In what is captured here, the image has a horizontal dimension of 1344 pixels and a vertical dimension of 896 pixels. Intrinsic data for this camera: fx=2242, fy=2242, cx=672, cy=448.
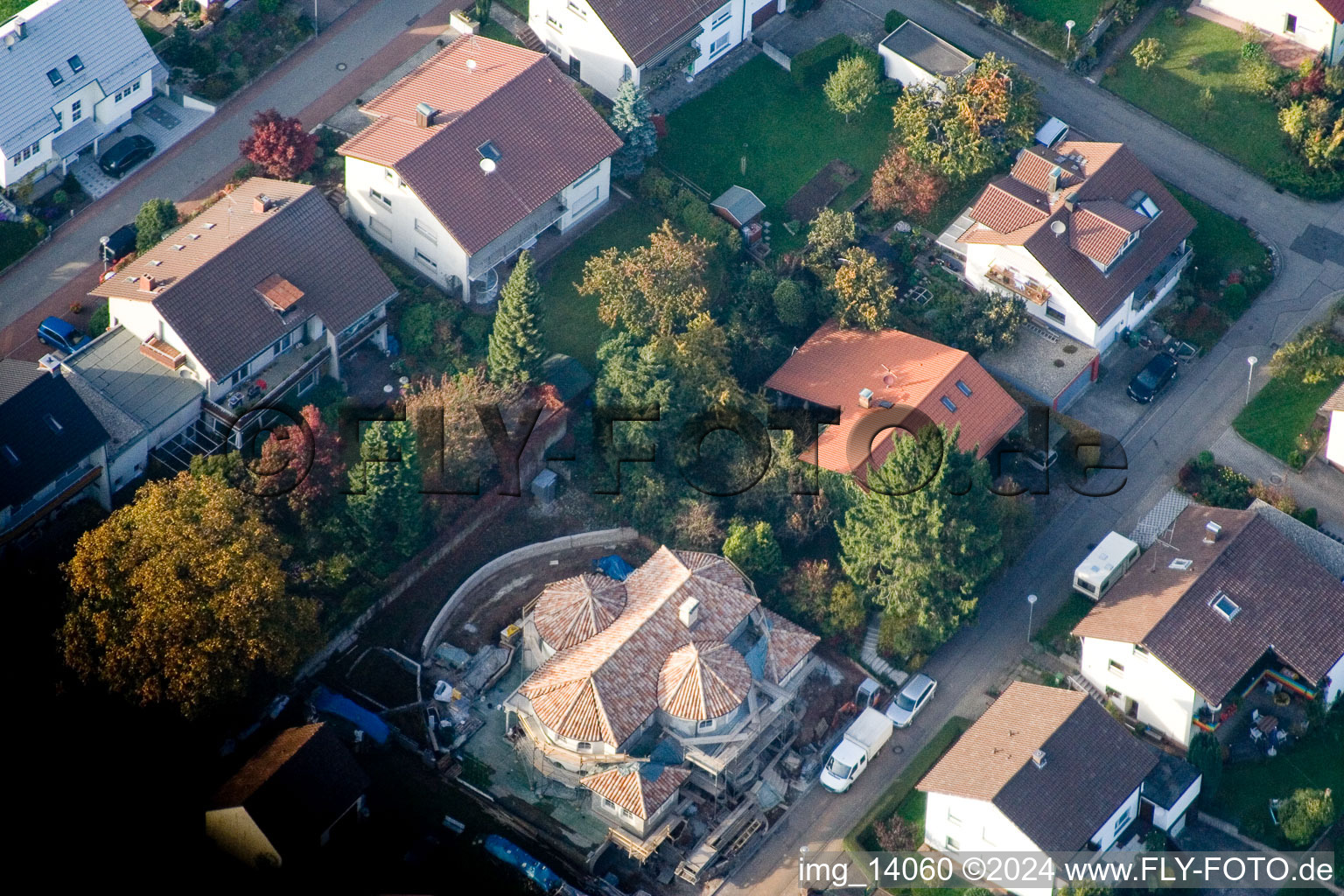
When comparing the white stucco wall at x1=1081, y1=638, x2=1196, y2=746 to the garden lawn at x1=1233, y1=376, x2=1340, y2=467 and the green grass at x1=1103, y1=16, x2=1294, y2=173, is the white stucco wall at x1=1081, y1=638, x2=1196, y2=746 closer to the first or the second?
the garden lawn at x1=1233, y1=376, x2=1340, y2=467

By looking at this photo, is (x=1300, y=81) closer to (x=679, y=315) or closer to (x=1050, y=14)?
(x=1050, y=14)

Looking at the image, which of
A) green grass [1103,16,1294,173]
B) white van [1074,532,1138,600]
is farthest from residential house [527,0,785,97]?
white van [1074,532,1138,600]

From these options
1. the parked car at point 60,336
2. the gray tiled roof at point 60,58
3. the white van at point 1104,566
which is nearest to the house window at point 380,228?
the gray tiled roof at point 60,58

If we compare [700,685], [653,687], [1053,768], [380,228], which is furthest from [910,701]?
[380,228]

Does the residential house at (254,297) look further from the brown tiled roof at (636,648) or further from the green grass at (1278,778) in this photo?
the green grass at (1278,778)

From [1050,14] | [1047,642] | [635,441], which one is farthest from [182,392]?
[1050,14]
